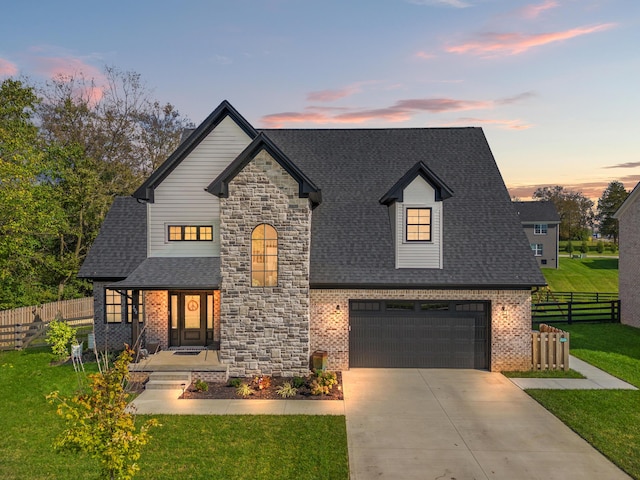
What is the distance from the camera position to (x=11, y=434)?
10.5 meters

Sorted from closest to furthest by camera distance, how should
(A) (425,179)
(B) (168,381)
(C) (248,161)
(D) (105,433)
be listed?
(D) (105,433) < (B) (168,381) < (C) (248,161) < (A) (425,179)

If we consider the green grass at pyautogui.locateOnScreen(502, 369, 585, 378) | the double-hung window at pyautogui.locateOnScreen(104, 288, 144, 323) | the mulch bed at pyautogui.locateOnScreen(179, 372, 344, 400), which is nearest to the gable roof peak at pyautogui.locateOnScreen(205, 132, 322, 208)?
the mulch bed at pyautogui.locateOnScreen(179, 372, 344, 400)

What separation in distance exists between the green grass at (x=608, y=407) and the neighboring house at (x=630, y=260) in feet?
19.9

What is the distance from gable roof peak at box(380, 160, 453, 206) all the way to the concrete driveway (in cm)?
694

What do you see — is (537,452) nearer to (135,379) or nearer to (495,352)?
(495,352)

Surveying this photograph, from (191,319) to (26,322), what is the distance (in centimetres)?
1123

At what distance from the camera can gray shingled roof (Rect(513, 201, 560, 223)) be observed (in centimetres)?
5984

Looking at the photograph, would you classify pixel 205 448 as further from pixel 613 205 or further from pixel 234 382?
pixel 613 205

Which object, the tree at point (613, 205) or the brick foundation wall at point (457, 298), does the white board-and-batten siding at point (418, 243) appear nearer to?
the brick foundation wall at point (457, 298)

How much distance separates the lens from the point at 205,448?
9703 mm

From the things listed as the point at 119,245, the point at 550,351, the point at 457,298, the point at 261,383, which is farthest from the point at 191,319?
the point at 550,351

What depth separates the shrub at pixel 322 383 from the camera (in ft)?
44.0

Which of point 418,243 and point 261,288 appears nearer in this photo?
point 261,288

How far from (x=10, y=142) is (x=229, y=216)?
1558cm
